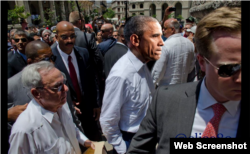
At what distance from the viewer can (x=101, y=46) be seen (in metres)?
4.76

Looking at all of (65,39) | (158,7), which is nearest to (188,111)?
(65,39)

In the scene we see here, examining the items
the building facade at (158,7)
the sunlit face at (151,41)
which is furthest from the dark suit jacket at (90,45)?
the building facade at (158,7)

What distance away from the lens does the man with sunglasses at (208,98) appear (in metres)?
0.85

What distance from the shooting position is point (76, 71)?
2.84 metres

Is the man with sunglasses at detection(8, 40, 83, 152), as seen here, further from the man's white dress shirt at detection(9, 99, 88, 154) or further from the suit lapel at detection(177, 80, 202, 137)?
the suit lapel at detection(177, 80, 202, 137)

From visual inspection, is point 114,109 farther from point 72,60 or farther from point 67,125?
point 72,60

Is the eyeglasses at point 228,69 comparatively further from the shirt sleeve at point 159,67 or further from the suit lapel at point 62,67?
the suit lapel at point 62,67

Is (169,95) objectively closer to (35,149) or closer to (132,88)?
(132,88)

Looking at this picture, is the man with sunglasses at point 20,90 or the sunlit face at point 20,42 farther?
the sunlit face at point 20,42

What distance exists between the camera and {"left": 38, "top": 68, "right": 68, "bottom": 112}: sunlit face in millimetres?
1537

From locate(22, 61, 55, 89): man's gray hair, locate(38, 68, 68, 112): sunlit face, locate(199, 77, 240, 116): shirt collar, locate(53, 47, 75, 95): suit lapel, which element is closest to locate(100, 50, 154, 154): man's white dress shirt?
locate(38, 68, 68, 112): sunlit face
